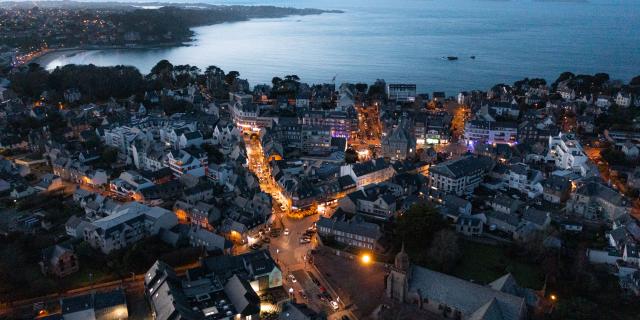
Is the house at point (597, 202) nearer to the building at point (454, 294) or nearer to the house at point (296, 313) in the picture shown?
the building at point (454, 294)

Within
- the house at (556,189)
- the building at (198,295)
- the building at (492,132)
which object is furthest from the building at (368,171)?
the building at (198,295)

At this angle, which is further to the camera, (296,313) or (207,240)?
(207,240)

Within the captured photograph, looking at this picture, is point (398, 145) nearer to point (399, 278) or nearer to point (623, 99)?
point (399, 278)

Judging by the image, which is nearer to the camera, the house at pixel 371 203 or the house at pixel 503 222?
the house at pixel 503 222

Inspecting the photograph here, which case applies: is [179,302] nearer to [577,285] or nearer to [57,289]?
[57,289]

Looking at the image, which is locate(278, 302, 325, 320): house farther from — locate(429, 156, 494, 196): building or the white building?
the white building

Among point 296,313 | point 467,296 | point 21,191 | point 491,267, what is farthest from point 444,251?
point 21,191

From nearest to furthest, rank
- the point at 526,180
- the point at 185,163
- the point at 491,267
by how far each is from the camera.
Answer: the point at 491,267, the point at 526,180, the point at 185,163
